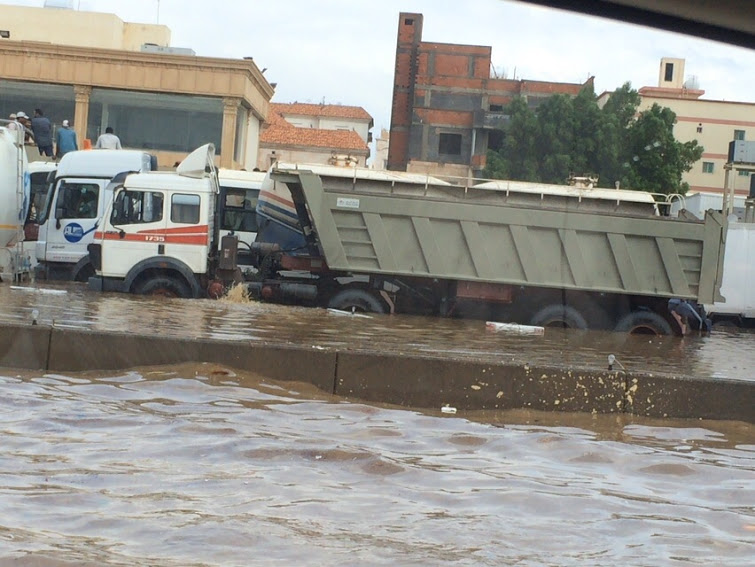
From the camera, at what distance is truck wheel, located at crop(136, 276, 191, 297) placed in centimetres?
1692

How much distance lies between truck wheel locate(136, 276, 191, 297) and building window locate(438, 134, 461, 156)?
118 feet

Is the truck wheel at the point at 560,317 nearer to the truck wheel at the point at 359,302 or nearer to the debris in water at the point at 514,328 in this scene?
the debris in water at the point at 514,328

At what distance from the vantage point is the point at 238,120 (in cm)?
3509

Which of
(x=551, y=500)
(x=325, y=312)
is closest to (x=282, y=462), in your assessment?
(x=551, y=500)

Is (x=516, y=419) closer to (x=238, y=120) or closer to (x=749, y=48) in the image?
(x=749, y=48)

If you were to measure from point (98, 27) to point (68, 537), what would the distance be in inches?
1654

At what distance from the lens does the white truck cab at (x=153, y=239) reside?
16.9 meters

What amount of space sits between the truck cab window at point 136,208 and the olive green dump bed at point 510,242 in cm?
203

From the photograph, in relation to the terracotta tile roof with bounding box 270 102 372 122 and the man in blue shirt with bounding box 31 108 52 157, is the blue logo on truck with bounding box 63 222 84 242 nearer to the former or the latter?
the man in blue shirt with bounding box 31 108 52 157

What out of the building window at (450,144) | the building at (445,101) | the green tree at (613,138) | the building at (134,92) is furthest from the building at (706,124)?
the building at (134,92)

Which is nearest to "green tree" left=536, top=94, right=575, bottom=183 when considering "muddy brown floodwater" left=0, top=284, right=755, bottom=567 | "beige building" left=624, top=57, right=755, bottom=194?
"beige building" left=624, top=57, right=755, bottom=194

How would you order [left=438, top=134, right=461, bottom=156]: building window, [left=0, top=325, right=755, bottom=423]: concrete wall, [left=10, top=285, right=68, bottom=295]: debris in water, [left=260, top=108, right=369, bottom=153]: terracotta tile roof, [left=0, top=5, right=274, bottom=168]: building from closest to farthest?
[left=0, top=325, right=755, bottom=423]: concrete wall, [left=10, top=285, right=68, bottom=295]: debris in water, [left=0, top=5, right=274, bottom=168]: building, [left=438, top=134, right=461, bottom=156]: building window, [left=260, top=108, right=369, bottom=153]: terracotta tile roof

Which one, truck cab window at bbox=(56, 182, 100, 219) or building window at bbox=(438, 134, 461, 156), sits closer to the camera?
truck cab window at bbox=(56, 182, 100, 219)

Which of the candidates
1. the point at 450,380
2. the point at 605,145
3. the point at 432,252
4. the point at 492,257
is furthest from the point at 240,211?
the point at 605,145
